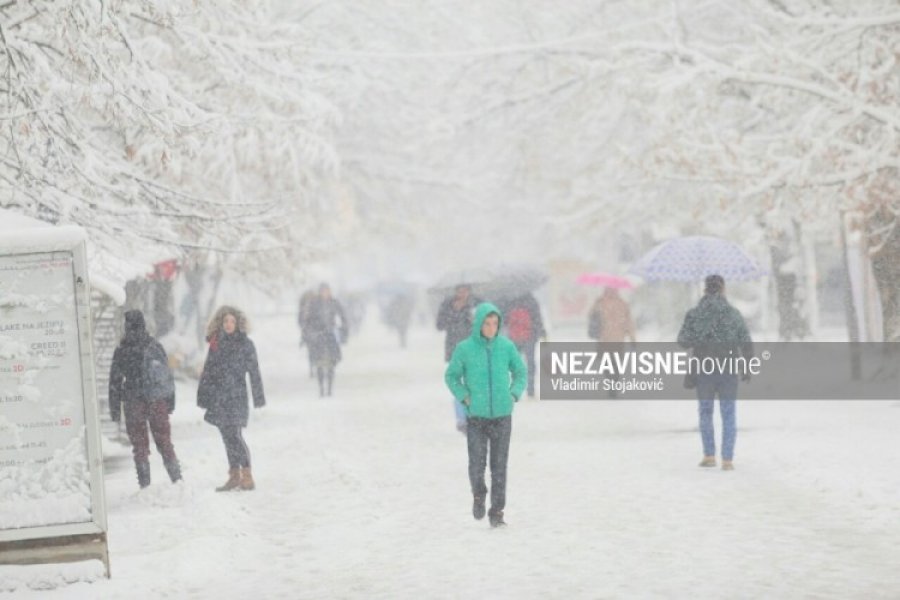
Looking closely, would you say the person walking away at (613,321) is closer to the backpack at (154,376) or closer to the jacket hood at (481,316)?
the backpack at (154,376)

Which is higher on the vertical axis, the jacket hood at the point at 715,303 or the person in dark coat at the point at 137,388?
the jacket hood at the point at 715,303

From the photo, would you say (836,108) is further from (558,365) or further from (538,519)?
(558,365)

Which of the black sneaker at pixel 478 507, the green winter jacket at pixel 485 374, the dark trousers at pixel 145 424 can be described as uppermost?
the green winter jacket at pixel 485 374

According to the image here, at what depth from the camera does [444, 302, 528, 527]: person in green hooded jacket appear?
1153cm

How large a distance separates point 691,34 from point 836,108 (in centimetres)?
1019

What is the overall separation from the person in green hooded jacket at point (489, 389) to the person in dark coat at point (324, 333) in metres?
15.3

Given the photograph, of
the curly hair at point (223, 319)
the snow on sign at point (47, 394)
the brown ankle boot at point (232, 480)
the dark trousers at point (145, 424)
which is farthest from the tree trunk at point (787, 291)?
the snow on sign at point (47, 394)

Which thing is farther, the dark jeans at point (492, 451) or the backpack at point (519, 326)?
the backpack at point (519, 326)

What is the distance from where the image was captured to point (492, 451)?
1162cm

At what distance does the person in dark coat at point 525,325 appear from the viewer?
23859mm

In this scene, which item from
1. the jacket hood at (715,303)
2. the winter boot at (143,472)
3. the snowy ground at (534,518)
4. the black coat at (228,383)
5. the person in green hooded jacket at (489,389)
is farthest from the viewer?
the jacket hood at (715,303)

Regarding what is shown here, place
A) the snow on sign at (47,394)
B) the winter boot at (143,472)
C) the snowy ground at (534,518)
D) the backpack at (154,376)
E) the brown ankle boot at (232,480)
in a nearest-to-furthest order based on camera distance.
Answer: the snowy ground at (534,518), the snow on sign at (47,394), the backpack at (154,376), the winter boot at (143,472), the brown ankle boot at (232,480)

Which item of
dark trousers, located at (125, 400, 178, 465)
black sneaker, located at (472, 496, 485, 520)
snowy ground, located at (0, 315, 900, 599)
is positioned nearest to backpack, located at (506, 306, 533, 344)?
snowy ground, located at (0, 315, 900, 599)

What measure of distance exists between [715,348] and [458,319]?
470 centimetres
